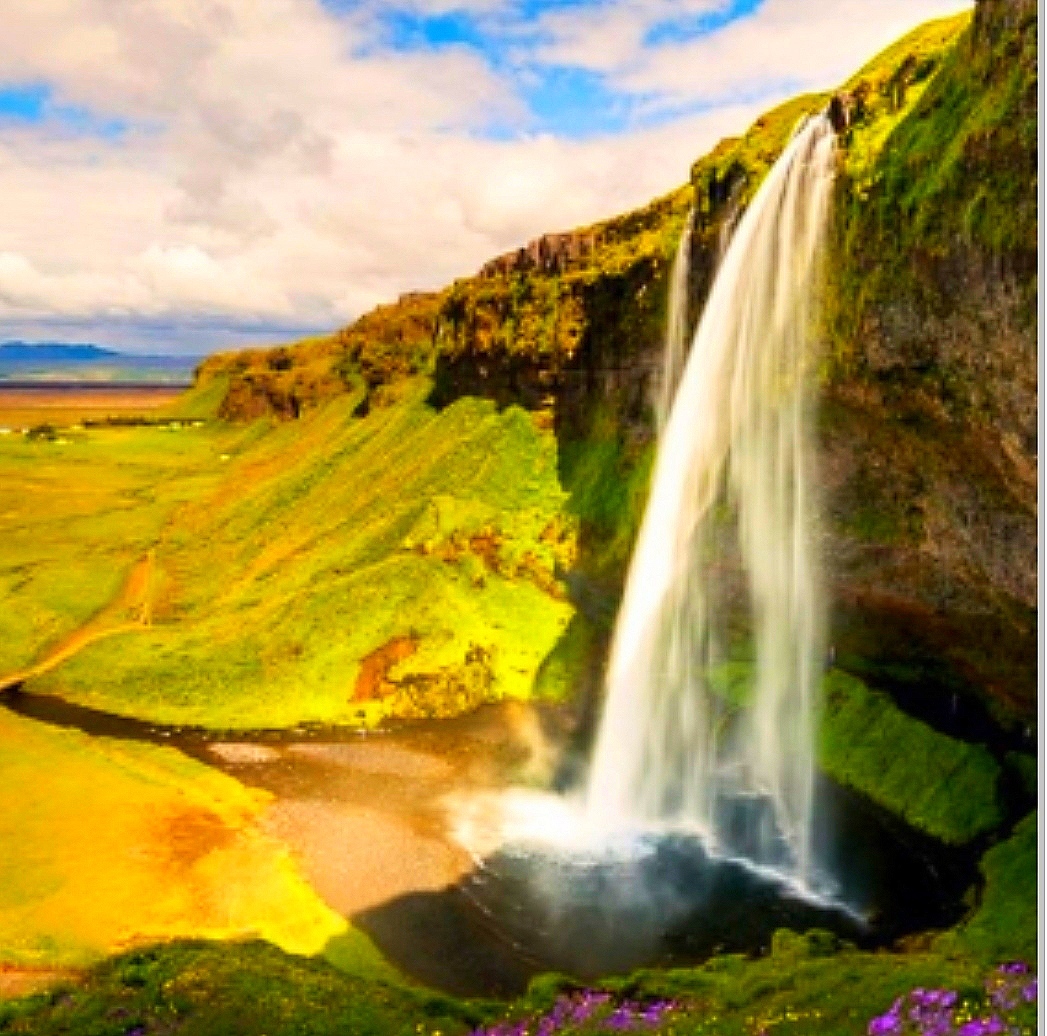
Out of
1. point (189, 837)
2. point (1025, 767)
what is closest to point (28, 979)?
point (189, 837)

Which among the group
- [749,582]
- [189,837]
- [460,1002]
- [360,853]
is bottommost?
[360,853]

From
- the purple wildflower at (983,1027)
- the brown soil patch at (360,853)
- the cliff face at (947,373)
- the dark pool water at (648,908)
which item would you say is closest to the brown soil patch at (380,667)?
the brown soil patch at (360,853)

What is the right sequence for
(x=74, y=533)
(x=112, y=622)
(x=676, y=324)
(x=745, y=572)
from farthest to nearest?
(x=74, y=533) < (x=112, y=622) < (x=676, y=324) < (x=745, y=572)

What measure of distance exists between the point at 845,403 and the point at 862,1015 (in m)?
31.7

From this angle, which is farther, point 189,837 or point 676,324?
point 676,324

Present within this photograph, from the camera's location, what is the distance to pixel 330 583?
3273 inches

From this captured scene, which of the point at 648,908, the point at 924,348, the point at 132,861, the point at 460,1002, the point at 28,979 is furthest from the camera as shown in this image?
the point at 132,861

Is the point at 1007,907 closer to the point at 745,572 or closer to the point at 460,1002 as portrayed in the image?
the point at 460,1002

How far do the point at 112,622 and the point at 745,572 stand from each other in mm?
54870

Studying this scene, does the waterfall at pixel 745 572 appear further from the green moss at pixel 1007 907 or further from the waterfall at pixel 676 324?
the waterfall at pixel 676 324

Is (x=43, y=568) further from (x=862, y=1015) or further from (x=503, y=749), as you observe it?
(x=862, y=1015)

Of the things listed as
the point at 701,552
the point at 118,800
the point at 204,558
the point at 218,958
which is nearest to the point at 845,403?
the point at 701,552

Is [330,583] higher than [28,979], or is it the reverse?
[330,583]

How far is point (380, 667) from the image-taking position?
73062 millimetres
